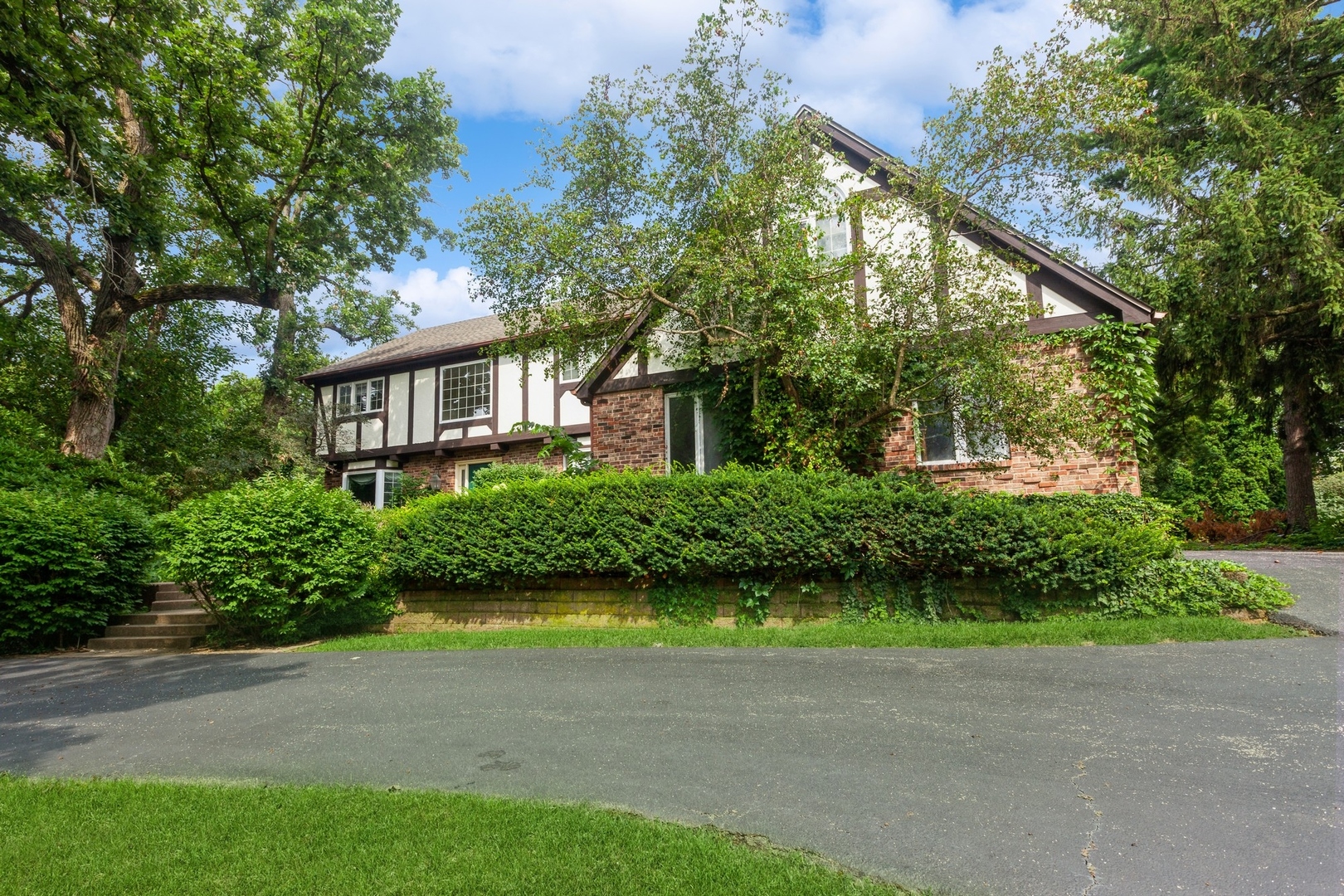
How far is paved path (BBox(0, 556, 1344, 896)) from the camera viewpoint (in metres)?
3.58

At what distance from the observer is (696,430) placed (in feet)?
48.0

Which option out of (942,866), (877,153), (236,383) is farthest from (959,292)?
(236,383)

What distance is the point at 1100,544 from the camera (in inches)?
347

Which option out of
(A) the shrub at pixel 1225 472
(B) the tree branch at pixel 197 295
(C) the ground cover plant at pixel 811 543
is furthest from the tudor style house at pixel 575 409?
(A) the shrub at pixel 1225 472

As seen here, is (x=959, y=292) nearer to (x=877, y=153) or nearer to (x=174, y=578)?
(x=877, y=153)

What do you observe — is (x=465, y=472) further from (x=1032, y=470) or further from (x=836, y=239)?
(x=1032, y=470)

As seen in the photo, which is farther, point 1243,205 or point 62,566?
point 1243,205

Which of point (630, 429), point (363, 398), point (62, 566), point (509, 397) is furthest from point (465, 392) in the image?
point (62, 566)

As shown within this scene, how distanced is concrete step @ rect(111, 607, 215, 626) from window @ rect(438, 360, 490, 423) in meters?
9.78

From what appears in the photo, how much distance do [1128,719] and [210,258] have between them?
22.1m

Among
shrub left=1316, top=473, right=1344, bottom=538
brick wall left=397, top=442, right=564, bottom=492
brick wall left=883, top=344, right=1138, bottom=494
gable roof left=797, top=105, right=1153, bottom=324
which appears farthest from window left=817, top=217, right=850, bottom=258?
shrub left=1316, top=473, right=1344, bottom=538

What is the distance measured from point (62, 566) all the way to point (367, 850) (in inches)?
396

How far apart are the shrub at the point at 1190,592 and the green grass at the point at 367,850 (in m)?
7.21

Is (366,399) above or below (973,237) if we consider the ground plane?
below
